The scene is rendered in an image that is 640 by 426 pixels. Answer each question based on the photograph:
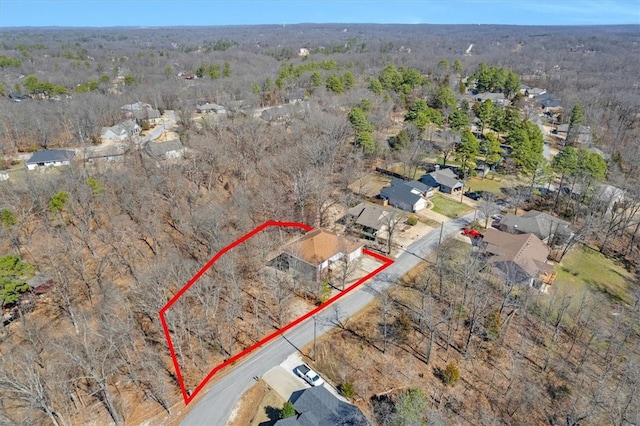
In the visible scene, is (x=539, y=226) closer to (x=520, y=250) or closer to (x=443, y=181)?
(x=520, y=250)

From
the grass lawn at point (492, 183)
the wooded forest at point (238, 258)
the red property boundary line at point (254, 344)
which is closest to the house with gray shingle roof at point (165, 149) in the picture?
the wooded forest at point (238, 258)

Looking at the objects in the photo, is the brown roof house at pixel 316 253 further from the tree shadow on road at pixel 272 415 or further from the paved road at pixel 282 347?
the tree shadow on road at pixel 272 415

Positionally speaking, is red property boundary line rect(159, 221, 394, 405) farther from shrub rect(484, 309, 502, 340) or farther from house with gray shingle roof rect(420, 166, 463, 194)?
house with gray shingle roof rect(420, 166, 463, 194)

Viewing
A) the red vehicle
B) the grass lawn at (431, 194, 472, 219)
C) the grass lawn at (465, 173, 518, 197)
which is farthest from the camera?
the grass lawn at (465, 173, 518, 197)

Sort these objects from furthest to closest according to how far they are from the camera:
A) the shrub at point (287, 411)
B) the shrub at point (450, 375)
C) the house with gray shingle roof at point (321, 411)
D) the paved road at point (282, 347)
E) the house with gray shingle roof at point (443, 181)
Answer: the house with gray shingle roof at point (443, 181)
the shrub at point (450, 375)
the paved road at point (282, 347)
the shrub at point (287, 411)
the house with gray shingle roof at point (321, 411)

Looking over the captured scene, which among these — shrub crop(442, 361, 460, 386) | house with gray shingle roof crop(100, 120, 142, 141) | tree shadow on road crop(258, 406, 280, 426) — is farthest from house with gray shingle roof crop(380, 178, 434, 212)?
house with gray shingle roof crop(100, 120, 142, 141)

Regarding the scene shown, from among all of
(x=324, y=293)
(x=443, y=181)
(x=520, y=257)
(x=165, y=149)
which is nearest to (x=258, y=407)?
(x=324, y=293)
